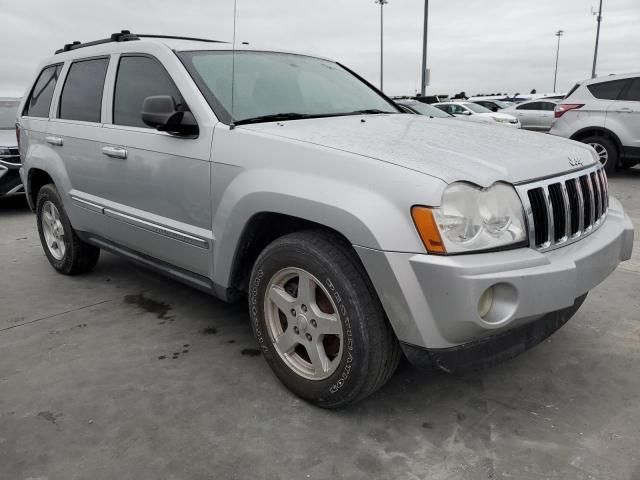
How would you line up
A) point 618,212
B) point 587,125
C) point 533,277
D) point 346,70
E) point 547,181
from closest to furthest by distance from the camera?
point 533,277 < point 547,181 < point 618,212 < point 346,70 < point 587,125

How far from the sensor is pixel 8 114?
28.6ft

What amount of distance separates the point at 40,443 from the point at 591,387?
8.37ft

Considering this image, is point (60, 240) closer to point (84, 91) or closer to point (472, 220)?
point (84, 91)

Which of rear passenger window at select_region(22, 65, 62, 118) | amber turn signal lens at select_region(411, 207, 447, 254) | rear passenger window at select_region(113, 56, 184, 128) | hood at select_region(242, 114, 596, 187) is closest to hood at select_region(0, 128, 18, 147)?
rear passenger window at select_region(22, 65, 62, 118)

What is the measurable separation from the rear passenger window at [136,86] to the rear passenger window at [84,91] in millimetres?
250

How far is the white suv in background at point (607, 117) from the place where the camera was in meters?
9.08

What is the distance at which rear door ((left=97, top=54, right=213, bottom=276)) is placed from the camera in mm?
2924

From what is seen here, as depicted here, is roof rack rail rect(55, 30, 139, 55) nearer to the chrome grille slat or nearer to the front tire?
the front tire

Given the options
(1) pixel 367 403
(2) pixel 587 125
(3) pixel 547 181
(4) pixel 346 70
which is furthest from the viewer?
(2) pixel 587 125

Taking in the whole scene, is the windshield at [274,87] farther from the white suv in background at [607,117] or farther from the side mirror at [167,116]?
the white suv in background at [607,117]

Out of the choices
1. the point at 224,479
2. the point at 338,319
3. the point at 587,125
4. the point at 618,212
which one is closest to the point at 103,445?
the point at 224,479

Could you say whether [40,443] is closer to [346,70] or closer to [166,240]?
[166,240]

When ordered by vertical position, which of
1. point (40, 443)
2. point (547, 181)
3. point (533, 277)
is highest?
point (547, 181)

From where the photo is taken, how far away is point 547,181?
235 cm
